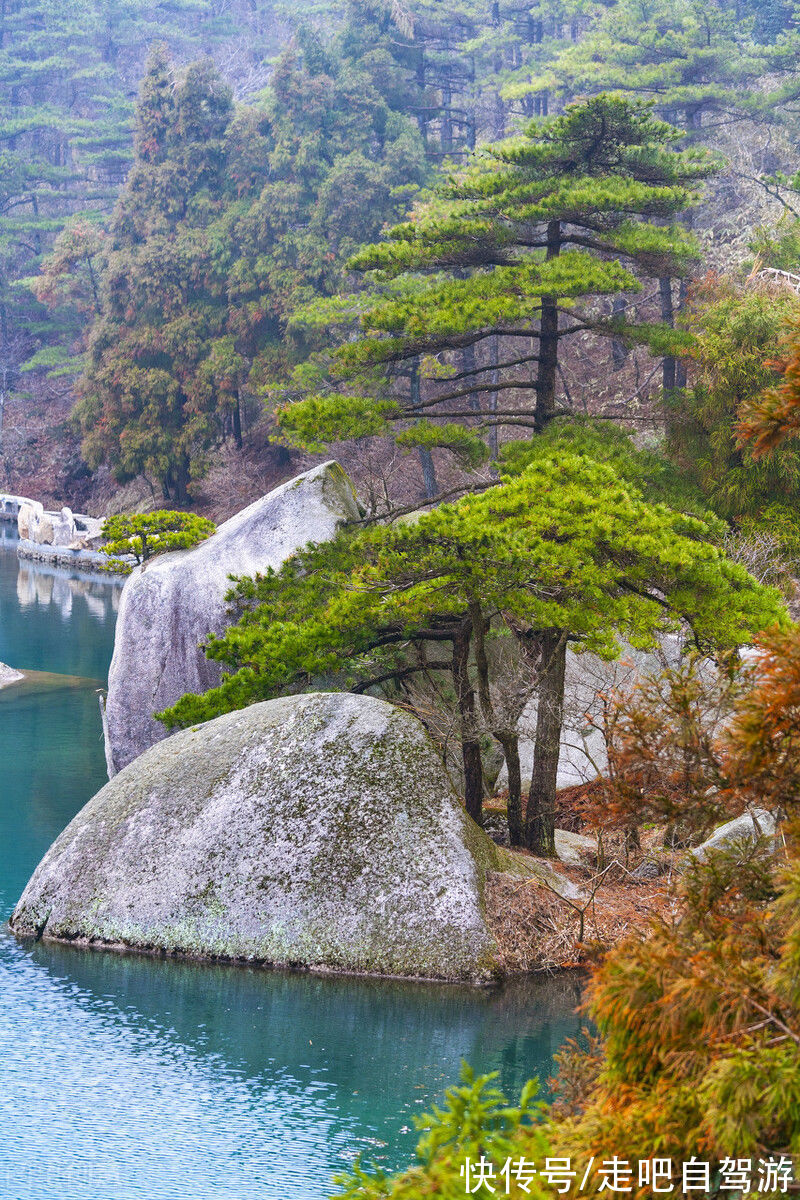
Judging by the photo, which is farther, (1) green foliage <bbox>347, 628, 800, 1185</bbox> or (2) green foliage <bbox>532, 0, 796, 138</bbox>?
(2) green foliage <bbox>532, 0, 796, 138</bbox>

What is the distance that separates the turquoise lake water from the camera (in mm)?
7281

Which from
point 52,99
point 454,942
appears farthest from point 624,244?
point 52,99

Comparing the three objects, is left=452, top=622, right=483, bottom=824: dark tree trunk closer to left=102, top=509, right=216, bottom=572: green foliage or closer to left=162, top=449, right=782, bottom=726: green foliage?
left=162, top=449, right=782, bottom=726: green foliage

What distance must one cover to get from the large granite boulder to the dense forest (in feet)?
3.22

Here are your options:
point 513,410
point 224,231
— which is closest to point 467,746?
point 513,410

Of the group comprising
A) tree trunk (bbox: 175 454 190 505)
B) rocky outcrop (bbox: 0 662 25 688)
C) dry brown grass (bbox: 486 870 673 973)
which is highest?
tree trunk (bbox: 175 454 190 505)

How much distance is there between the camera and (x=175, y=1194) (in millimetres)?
6980

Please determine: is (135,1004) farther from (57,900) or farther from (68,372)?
(68,372)

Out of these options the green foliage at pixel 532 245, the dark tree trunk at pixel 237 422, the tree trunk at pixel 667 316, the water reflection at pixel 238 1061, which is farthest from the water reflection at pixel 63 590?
the water reflection at pixel 238 1061

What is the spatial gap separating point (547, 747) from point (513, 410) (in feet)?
48.8

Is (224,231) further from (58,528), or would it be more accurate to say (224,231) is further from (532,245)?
(532,245)

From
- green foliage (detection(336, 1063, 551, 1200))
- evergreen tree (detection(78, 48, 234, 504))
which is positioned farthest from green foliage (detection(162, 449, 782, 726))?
evergreen tree (detection(78, 48, 234, 504))

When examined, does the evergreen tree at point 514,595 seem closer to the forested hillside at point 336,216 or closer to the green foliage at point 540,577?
the green foliage at point 540,577

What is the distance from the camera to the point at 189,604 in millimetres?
14688
